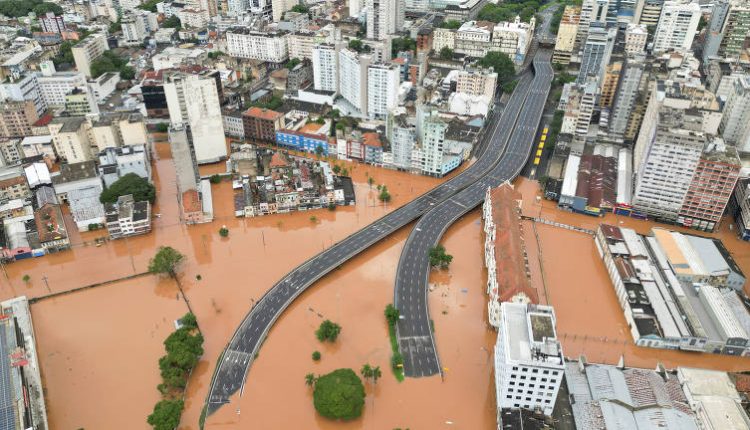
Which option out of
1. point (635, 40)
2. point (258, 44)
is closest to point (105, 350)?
point (258, 44)

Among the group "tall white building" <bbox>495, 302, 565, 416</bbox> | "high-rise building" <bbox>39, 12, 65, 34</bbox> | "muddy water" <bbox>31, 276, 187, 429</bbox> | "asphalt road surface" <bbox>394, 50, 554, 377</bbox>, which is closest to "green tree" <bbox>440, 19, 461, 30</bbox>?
"asphalt road surface" <bbox>394, 50, 554, 377</bbox>

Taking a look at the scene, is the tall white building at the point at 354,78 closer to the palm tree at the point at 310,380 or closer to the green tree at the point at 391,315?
the green tree at the point at 391,315

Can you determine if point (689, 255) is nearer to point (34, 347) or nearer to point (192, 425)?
point (192, 425)

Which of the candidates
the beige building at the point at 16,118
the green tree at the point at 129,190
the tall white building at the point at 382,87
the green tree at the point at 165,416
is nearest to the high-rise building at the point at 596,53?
the tall white building at the point at 382,87

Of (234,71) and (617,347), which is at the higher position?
(234,71)

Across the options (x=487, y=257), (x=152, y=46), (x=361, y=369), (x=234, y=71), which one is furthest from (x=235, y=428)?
(x=152, y=46)

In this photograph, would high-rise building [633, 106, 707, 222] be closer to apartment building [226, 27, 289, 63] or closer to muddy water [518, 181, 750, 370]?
muddy water [518, 181, 750, 370]
